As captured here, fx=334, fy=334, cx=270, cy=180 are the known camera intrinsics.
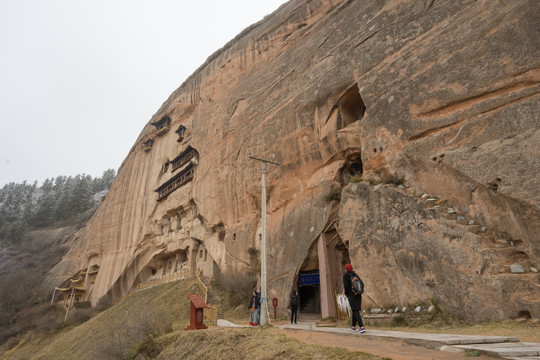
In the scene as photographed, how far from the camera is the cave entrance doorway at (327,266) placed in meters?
13.2

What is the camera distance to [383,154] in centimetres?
1196

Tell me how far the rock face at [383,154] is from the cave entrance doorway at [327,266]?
0.06 m

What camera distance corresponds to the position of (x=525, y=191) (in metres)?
7.68

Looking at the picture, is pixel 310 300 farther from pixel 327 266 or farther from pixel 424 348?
pixel 424 348

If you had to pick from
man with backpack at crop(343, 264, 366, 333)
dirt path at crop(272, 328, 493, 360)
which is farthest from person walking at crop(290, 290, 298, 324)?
dirt path at crop(272, 328, 493, 360)

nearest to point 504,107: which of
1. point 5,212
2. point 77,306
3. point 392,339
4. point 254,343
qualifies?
point 392,339

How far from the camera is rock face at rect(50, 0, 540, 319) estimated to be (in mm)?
8164

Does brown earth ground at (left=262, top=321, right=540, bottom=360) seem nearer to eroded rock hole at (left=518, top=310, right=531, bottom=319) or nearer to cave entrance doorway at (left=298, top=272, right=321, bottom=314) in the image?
eroded rock hole at (left=518, top=310, right=531, bottom=319)

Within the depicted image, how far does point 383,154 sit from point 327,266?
5.03m

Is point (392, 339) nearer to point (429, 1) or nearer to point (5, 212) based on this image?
point (429, 1)

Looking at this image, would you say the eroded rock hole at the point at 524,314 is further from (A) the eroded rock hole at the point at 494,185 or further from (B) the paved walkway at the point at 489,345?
(A) the eroded rock hole at the point at 494,185

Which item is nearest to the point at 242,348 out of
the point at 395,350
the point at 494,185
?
the point at 395,350

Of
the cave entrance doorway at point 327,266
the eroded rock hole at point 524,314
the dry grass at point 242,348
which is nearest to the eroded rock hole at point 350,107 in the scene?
the cave entrance doorway at point 327,266

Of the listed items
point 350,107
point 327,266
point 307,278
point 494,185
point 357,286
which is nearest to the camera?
point 357,286
